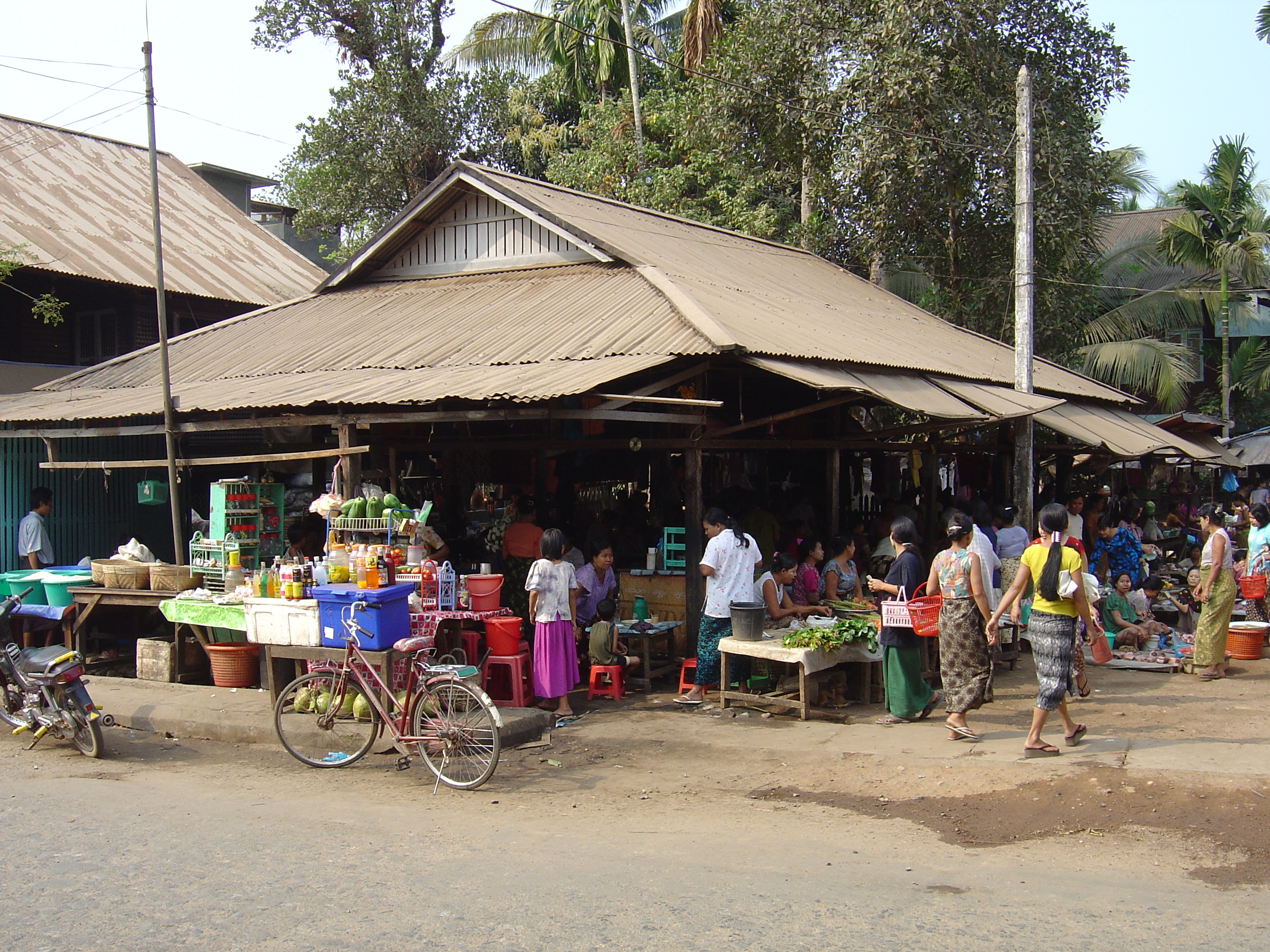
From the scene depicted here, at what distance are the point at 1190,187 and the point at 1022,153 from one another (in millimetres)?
18086

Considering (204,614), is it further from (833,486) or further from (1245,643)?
(1245,643)

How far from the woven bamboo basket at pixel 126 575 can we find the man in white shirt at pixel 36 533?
2141 mm

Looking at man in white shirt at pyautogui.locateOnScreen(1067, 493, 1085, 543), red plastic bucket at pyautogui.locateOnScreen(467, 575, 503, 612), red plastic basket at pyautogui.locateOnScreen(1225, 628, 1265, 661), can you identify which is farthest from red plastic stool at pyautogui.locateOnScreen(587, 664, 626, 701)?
red plastic basket at pyautogui.locateOnScreen(1225, 628, 1265, 661)

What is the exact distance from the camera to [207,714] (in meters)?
8.31

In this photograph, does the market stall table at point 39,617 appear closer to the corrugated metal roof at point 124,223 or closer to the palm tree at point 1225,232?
the corrugated metal roof at point 124,223

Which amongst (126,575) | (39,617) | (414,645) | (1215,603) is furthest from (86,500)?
(1215,603)

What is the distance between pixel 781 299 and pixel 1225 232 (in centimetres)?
1866

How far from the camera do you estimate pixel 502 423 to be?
12.3 meters

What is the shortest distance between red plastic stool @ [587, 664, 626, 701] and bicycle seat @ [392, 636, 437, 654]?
2.31 m

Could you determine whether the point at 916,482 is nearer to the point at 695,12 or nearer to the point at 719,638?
the point at 719,638

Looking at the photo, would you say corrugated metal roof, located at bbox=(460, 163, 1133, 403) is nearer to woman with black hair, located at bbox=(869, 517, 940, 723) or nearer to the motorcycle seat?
woman with black hair, located at bbox=(869, 517, 940, 723)

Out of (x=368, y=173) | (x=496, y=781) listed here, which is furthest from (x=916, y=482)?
(x=368, y=173)

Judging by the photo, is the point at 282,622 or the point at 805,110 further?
the point at 805,110

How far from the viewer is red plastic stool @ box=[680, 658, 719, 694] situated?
30.0 ft
